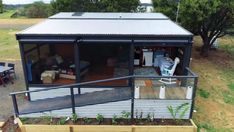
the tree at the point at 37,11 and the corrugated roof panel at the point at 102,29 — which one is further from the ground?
the corrugated roof panel at the point at 102,29

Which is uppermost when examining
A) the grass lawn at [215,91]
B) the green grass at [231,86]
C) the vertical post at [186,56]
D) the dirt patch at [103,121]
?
the vertical post at [186,56]

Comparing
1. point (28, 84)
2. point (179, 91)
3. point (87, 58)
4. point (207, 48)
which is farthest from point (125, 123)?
point (207, 48)

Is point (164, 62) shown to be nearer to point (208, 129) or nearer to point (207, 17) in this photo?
point (208, 129)

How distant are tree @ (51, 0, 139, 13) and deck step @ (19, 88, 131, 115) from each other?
10.4 meters

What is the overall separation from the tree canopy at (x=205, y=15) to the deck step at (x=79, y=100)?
275 inches

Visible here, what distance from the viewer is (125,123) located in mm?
7703

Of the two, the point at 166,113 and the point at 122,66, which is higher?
the point at 122,66

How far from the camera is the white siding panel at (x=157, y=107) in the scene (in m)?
7.68

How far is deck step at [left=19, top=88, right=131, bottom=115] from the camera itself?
7918 millimetres

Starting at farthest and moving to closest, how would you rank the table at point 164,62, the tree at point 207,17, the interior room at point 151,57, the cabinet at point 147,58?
the tree at point 207,17
the cabinet at point 147,58
the interior room at point 151,57
the table at point 164,62

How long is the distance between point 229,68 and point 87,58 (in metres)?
9.03

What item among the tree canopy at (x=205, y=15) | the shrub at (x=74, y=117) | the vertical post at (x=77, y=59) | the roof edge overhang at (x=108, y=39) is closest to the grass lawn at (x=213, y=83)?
the tree canopy at (x=205, y=15)

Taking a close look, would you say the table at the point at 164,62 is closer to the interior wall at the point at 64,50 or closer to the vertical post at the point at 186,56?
the vertical post at the point at 186,56

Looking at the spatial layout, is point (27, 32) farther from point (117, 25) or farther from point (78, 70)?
point (117, 25)
